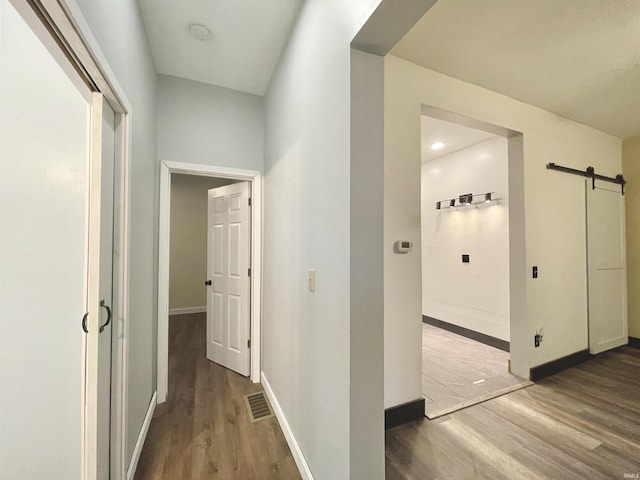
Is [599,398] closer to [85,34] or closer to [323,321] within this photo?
[323,321]

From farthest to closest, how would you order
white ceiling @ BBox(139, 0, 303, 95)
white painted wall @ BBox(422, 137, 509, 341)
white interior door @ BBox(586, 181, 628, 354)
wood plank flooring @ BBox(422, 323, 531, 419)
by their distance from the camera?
white painted wall @ BBox(422, 137, 509, 341) < white interior door @ BBox(586, 181, 628, 354) < wood plank flooring @ BBox(422, 323, 531, 419) < white ceiling @ BBox(139, 0, 303, 95)

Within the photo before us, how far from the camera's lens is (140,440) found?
1657mm

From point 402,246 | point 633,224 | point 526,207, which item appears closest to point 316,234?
point 402,246

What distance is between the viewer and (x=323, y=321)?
50.4 inches

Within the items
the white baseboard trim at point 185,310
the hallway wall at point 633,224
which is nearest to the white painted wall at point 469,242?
the hallway wall at point 633,224

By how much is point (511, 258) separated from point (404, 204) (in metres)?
1.45

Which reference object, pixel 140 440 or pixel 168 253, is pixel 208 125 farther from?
pixel 140 440

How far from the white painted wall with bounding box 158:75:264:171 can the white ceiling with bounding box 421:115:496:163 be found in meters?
1.85

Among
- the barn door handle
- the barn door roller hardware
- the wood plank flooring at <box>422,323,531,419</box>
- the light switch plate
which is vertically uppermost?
the barn door roller hardware

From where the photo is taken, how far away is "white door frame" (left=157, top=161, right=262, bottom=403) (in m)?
2.25

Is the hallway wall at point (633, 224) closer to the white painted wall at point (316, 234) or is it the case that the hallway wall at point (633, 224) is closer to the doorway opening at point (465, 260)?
the doorway opening at point (465, 260)

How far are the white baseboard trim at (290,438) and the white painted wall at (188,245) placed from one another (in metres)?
3.63

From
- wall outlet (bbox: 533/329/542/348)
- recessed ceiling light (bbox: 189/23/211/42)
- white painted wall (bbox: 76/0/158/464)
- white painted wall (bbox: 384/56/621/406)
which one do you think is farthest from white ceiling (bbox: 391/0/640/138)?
wall outlet (bbox: 533/329/542/348)

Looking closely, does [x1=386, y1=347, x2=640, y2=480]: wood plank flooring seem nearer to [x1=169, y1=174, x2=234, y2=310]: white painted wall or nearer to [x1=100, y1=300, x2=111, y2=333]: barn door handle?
[x1=100, y1=300, x2=111, y2=333]: barn door handle
